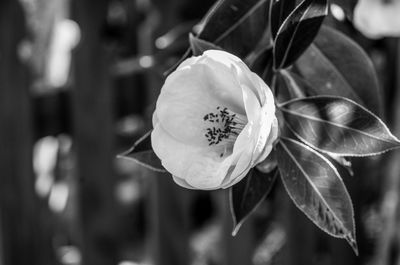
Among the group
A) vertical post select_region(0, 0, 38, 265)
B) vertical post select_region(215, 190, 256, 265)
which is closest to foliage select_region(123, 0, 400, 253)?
vertical post select_region(215, 190, 256, 265)

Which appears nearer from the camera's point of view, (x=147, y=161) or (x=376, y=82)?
(x=147, y=161)

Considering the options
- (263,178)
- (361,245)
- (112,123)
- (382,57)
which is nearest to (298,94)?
(263,178)

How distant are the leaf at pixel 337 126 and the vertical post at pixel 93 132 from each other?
3.42ft

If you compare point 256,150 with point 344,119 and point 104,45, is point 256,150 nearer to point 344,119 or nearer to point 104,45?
point 344,119

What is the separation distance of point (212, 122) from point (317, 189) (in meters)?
0.11

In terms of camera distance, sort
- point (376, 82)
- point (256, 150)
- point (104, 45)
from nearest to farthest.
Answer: point (256, 150) < point (376, 82) < point (104, 45)

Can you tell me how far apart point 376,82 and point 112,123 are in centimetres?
95

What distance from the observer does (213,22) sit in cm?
68

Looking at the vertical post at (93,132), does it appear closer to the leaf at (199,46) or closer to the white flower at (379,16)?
the white flower at (379,16)

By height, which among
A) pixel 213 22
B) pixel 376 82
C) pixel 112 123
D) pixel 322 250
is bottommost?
pixel 322 250

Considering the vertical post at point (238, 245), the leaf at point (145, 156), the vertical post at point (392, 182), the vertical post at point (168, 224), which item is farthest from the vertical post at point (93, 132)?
the leaf at point (145, 156)

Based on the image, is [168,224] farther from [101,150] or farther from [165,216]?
[101,150]

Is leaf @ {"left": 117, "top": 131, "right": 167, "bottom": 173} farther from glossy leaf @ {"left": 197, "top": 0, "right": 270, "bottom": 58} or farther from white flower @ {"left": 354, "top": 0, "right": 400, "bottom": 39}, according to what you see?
white flower @ {"left": 354, "top": 0, "right": 400, "bottom": 39}

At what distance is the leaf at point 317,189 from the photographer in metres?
Result: 0.58
